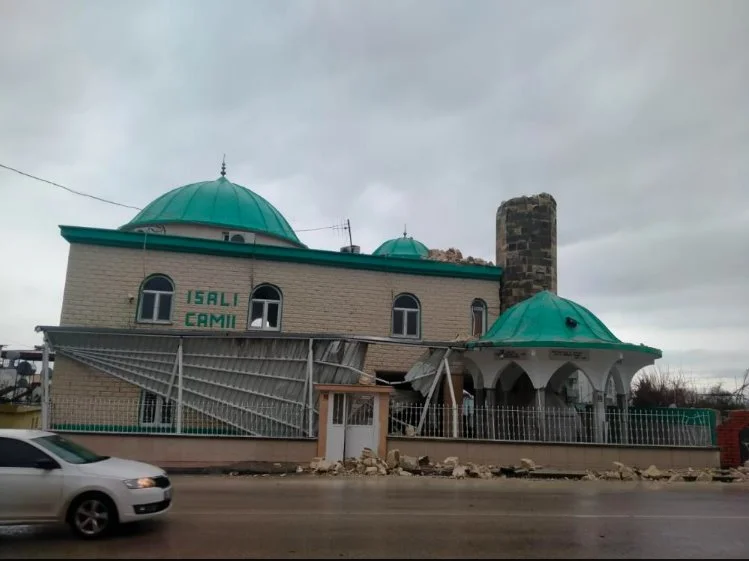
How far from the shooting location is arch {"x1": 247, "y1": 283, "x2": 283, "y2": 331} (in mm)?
19688

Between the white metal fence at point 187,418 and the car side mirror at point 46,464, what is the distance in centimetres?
842

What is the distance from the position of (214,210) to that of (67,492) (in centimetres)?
1673

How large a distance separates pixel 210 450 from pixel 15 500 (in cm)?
782

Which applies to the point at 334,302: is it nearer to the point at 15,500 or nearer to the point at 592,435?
the point at 592,435

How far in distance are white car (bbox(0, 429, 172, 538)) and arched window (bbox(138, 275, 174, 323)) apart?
1164 cm

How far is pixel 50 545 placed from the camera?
268 inches

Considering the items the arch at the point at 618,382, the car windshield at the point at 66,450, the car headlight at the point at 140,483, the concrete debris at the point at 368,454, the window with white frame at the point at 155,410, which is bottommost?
the concrete debris at the point at 368,454

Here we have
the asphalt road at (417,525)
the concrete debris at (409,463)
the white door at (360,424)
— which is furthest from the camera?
the white door at (360,424)

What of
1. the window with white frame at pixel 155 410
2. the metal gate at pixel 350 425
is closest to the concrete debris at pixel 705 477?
the metal gate at pixel 350 425

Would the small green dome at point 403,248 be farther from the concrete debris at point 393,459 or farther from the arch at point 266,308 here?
the concrete debris at point 393,459

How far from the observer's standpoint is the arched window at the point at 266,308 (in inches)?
776

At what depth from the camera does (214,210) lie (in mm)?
22922

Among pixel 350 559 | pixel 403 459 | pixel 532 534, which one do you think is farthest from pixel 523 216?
pixel 350 559

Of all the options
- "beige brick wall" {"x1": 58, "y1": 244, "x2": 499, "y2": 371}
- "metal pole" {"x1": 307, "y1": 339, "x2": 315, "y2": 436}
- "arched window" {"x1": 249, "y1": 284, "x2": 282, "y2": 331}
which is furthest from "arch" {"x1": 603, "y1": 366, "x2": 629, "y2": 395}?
"arched window" {"x1": 249, "y1": 284, "x2": 282, "y2": 331}
